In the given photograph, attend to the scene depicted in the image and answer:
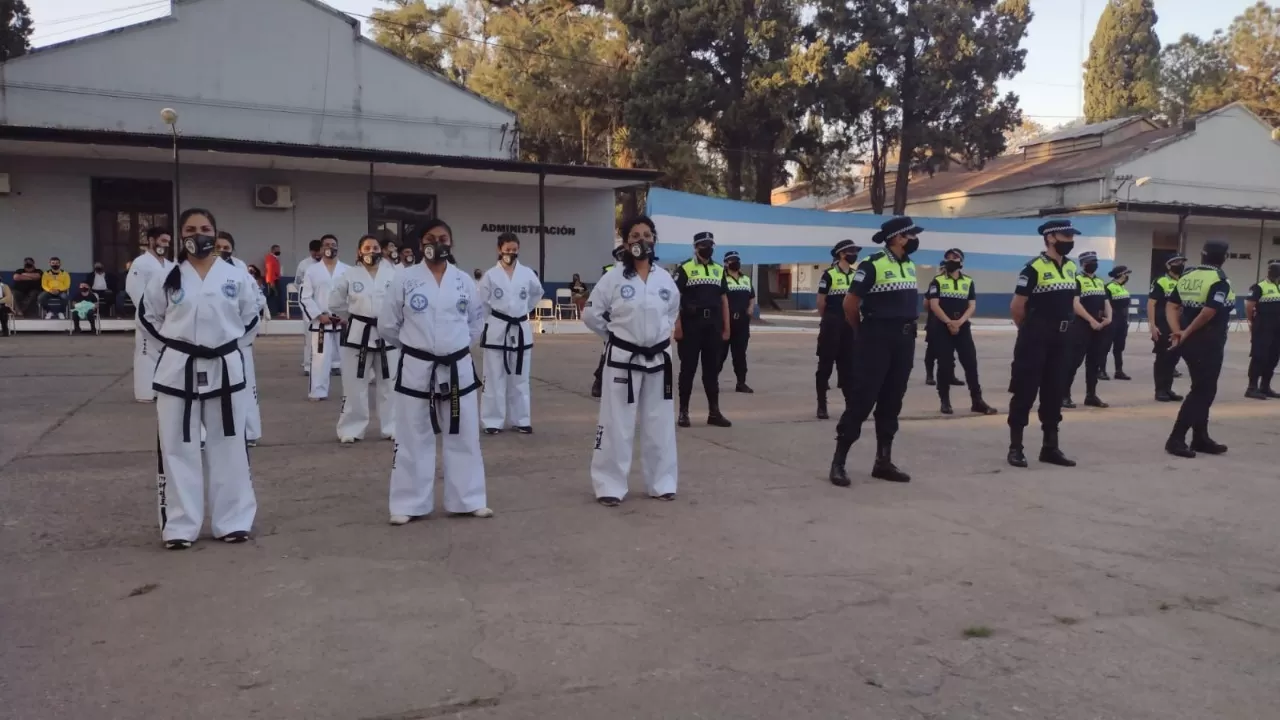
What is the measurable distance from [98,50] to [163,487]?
22.8m

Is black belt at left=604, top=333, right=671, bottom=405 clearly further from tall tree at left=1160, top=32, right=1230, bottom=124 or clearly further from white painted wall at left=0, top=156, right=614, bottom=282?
tall tree at left=1160, top=32, right=1230, bottom=124

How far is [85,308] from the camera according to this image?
20.1 metres

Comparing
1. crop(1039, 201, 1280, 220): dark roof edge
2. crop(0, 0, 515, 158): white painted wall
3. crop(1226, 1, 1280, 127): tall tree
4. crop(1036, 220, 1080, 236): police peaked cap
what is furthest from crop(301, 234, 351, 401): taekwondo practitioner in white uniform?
crop(1226, 1, 1280, 127): tall tree

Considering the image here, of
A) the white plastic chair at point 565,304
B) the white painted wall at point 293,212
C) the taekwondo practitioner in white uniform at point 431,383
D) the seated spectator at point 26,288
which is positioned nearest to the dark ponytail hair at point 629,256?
the taekwondo practitioner in white uniform at point 431,383

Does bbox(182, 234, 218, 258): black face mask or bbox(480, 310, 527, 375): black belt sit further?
bbox(480, 310, 527, 375): black belt

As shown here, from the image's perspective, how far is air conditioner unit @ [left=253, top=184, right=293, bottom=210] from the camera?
78.6 ft

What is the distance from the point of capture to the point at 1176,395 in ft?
41.5

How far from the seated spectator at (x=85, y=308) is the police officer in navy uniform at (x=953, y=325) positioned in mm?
17924

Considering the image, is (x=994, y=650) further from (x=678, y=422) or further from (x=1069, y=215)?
(x=1069, y=215)

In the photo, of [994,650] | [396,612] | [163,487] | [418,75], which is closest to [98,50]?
[418,75]

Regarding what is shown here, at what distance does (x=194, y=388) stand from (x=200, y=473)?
52 cm

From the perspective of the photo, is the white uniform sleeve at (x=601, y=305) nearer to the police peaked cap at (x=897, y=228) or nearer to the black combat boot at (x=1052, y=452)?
the police peaked cap at (x=897, y=228)

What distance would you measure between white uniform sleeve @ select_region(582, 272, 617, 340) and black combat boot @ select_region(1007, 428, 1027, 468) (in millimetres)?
3773

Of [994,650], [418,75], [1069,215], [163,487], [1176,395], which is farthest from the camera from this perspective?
[1069,215]
